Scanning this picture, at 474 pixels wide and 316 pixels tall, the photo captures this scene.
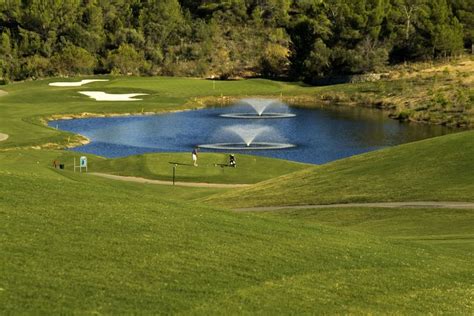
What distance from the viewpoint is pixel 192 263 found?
19391 mm

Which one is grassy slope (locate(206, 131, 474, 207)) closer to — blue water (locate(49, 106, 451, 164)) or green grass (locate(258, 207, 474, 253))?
green grass (locate(258, 207, 474, 253))

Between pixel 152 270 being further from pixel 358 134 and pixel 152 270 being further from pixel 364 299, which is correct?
pixel 358 134

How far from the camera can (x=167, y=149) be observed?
257ft

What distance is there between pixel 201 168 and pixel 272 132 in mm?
35709

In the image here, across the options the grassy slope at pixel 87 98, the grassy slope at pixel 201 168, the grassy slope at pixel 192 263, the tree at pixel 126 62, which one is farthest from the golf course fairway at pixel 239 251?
the tree at pixel 126 62

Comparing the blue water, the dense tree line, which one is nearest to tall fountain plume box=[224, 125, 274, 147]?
the blue water

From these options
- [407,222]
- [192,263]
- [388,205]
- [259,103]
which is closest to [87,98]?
[259,103]

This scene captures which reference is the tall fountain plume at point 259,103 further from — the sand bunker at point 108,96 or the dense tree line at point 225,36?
the dense tree line at point 225,36

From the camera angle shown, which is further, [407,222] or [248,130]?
[248,130]

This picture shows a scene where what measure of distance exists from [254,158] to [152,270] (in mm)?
42434

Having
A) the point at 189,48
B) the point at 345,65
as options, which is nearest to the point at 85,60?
the point at 189,48

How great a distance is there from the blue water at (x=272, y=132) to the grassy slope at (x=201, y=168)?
1201 centimetres

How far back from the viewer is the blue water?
7775 centimetres

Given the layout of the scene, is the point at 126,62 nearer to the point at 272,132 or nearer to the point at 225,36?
the point at 225,36
